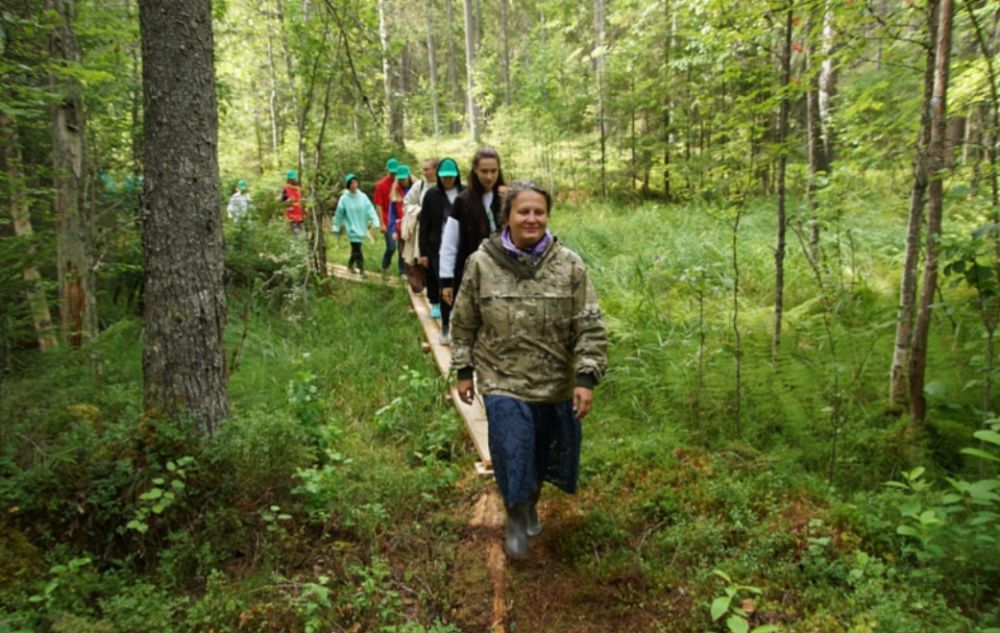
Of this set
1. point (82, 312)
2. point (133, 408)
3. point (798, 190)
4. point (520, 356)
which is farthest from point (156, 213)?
point (798, 190)

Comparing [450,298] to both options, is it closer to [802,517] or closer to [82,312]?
[802,517]

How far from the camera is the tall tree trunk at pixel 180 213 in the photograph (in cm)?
358

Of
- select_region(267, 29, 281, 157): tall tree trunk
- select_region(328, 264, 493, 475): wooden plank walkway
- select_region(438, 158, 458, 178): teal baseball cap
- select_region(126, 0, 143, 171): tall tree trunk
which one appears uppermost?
select_region(267, 29, 281, 157): tall tree trunk

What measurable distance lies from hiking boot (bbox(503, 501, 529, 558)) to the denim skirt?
0.12 m

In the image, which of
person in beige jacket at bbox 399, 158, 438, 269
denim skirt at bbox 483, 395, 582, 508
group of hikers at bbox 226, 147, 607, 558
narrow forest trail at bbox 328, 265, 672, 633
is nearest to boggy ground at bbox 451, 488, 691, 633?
narrow forest trail at bbox 328, 265, 672, 633

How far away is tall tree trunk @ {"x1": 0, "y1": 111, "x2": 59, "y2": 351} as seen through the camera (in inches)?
149

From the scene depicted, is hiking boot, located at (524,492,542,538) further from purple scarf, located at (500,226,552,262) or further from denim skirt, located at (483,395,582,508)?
purple scarf, located at (500,226,552,262)

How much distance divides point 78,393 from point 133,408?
0.60 meters

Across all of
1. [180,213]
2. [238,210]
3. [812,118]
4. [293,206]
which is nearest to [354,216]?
[293,206]

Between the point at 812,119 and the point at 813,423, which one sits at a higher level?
the point at 812,119

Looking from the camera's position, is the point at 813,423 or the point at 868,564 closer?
the point at 868,564

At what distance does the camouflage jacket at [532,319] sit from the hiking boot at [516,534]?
0.71 meters

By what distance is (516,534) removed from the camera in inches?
138

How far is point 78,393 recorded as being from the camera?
13.2ft
